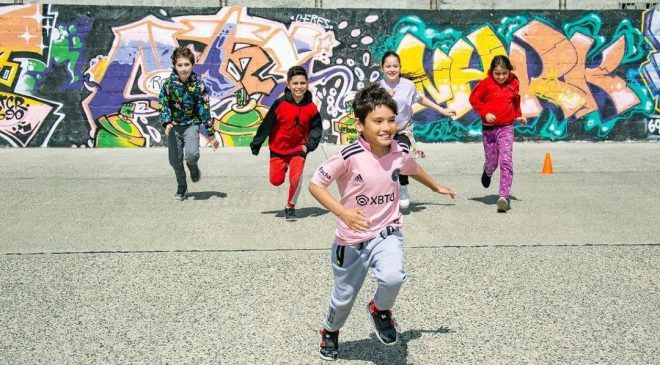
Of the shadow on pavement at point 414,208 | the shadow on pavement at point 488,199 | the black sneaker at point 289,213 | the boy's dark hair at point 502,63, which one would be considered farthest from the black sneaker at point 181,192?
the boy's dark hair at point 502,63

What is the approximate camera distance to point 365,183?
4297 millimetres

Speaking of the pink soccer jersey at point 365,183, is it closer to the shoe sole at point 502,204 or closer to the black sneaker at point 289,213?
the black sneaker at point 289,213

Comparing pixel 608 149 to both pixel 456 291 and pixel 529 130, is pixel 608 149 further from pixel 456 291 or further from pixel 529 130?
pixel 456 291

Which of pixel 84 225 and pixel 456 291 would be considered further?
pixel 84 225

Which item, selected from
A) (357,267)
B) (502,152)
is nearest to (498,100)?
(502,152)

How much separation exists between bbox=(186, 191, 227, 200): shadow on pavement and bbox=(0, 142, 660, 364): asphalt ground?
0.03 metres

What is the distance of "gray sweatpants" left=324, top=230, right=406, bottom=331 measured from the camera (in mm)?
4203

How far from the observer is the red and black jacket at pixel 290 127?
800 centimetres

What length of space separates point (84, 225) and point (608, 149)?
9.08m

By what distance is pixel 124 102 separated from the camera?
13695 millimetres

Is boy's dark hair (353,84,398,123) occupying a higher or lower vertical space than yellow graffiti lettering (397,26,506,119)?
higher

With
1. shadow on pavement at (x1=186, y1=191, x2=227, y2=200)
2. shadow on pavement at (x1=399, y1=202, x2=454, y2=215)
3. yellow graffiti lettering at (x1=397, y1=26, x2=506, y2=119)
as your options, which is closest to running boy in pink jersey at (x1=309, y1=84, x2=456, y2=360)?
shadow on pavement at (x1=399, y1=202, x2=454, y2=215)

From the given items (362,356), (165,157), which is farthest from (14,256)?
(165,157)

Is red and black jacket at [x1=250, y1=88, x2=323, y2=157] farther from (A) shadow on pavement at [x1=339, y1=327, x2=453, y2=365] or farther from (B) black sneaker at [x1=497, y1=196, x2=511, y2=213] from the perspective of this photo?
(A) shadow on pavement at [x1=339, y1=327, x2=453, y2=365]
